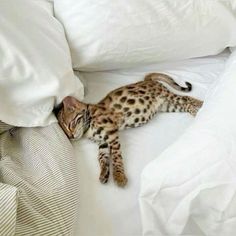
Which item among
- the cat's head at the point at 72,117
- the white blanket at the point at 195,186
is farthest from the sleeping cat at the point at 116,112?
the white blanket at the point at 195,186

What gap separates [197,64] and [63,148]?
0.49m

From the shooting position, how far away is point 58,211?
696 mm

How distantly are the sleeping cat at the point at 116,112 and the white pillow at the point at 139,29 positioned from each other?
3.8 inches

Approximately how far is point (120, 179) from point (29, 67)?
31 cm

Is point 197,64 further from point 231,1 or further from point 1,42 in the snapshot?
point 1,42

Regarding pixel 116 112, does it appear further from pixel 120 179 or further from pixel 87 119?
pixel 120 179

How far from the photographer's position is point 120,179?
78 centimetres

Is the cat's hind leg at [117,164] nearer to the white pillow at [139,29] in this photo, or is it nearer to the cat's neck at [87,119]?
the cat's neck at [87,119]

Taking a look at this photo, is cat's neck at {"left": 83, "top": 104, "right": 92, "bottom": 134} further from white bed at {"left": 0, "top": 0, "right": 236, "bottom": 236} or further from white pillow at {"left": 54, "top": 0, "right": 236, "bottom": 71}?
white pillow at {"left": 54, "top": 0, "right": 236, "bottom": 71}

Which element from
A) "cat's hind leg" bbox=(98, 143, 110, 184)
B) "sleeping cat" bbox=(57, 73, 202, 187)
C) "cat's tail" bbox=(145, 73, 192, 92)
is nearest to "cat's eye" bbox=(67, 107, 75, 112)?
"sleeping cat" bbox=(57, 73, 202, 187)

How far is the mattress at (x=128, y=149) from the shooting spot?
2.42 ft

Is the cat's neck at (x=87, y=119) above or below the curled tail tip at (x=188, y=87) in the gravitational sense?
below

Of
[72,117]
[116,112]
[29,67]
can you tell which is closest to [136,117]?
[116,112]

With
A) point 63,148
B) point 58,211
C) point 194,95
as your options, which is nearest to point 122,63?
point 194,95
